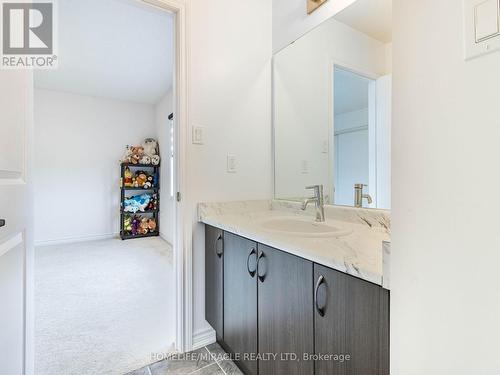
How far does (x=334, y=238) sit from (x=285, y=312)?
34 centimetres

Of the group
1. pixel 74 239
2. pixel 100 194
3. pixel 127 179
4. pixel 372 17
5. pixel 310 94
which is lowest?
pixel 74 239

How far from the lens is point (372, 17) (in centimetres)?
130

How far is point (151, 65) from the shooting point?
121 inches

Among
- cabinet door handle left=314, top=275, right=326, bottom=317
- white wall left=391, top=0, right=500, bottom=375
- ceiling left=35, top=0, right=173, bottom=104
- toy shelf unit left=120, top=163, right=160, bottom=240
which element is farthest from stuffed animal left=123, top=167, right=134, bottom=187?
white wall left=391, top=0, right=500, bottom=375

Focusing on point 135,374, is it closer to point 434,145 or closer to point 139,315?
point 139,315

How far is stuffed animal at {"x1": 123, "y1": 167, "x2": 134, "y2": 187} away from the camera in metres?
4.26

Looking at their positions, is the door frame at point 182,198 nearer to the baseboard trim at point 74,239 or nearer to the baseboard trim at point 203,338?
the baseboard trim at point 203,338

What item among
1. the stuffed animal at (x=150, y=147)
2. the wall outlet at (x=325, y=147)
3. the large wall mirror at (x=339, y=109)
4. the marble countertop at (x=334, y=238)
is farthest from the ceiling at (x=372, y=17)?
the stuffed animal at (x=150, y=147)

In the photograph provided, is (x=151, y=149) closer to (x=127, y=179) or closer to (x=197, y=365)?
(x=127, y=179)

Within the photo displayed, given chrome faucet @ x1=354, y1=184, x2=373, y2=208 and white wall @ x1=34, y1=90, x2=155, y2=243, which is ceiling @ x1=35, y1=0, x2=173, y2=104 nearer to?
white wall @ x1=34, y1=90, x2=155, y2=243

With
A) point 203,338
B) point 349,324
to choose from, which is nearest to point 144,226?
point 203,338

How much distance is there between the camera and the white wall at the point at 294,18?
4.89ft

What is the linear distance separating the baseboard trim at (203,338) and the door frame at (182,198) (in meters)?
0.04

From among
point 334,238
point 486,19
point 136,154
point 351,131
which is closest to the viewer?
point 486,19
